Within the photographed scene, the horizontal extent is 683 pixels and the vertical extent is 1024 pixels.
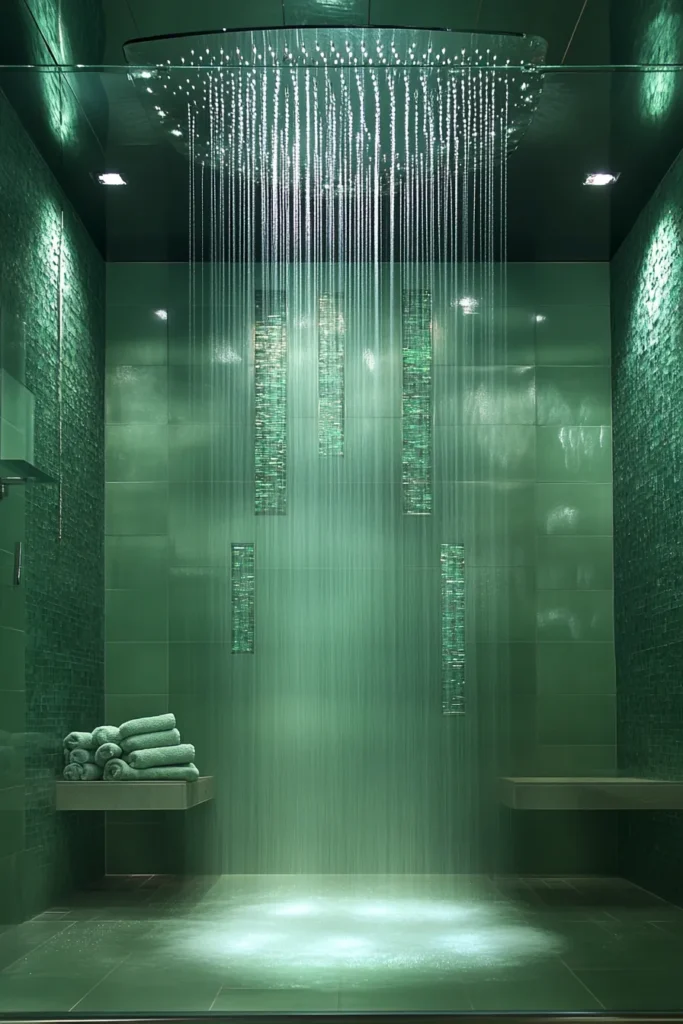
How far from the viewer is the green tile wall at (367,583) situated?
4.43 metres

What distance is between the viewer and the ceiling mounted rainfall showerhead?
11.9 ft

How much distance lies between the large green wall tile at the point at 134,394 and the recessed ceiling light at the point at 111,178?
88 centimetres

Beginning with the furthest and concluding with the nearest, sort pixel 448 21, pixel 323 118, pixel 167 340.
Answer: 1. pixel 167 340
2. pixel 323 118
3. pixel 448 21

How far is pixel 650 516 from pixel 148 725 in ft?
7.05

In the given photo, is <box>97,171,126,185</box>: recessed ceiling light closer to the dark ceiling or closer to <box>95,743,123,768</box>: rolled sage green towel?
the dark ceiling

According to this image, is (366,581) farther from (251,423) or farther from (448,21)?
(448,21)

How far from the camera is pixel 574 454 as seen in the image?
524cm

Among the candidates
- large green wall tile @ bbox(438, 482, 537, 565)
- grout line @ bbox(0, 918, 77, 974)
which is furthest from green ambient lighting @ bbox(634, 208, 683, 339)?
grout line @ bbox(0, 918, 77, 974)

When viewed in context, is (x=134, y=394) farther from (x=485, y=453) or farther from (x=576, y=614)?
(x=576, y=614)

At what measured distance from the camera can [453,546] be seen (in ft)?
15.3

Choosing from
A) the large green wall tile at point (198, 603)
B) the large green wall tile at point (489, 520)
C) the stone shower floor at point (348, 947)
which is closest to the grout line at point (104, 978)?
the stone shower floor at point (348, 947)

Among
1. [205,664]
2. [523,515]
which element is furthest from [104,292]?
[523,515]

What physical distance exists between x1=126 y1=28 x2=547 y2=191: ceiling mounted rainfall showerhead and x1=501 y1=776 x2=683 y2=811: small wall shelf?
228 centimetres

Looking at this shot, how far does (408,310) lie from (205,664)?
1.60 meters
